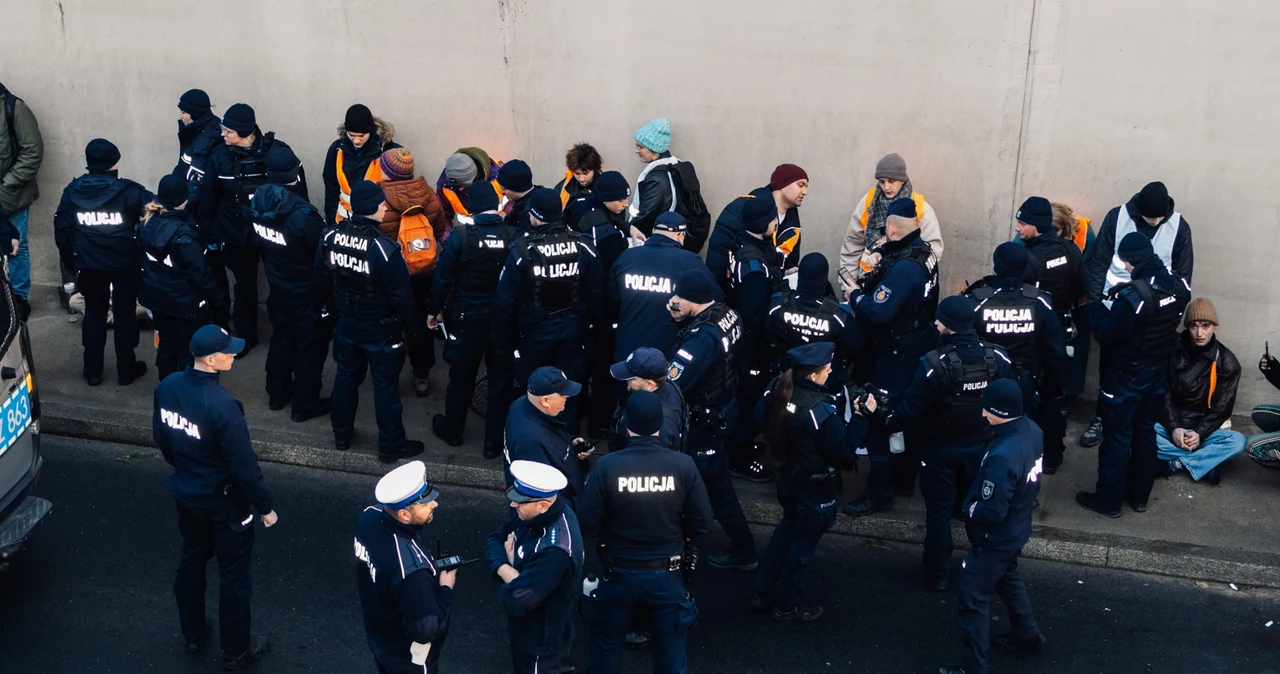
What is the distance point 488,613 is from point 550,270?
2.34 m

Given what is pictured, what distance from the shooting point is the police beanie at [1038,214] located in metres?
8.71

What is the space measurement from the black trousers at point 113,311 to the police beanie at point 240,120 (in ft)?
4.45

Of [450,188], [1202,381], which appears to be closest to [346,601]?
[450,188]

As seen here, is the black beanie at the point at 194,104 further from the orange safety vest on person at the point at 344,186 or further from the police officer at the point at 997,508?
the police officer at the point at 997,508

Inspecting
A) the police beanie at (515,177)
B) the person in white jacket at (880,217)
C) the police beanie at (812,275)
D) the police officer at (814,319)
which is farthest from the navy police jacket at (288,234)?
the person in white jacket at (880,217)

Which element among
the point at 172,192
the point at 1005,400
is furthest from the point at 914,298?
the point at 172,192

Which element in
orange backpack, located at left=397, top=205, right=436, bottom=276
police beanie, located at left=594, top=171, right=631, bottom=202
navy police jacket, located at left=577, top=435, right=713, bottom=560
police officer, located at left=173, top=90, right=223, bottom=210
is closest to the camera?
navy police jacket, located at left=577, top=435, right=713, bottom=560

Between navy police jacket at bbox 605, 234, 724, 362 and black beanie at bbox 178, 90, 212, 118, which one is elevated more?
black beanie at bbox 178, 90, 212, 118

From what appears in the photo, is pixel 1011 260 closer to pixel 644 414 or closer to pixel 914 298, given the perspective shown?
pixel 914 298

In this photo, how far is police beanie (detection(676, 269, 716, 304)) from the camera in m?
7.79

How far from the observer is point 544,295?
8.74m

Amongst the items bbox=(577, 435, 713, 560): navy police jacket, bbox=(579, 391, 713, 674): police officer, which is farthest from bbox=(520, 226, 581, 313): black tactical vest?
bbox=(577, 435, 713, 560): navy police jacket

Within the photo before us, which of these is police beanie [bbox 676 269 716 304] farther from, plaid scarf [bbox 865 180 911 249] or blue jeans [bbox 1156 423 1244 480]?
blue jeans [bbox 1156 423 1244 480]

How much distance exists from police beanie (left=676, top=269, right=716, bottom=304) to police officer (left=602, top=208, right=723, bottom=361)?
62 cm
